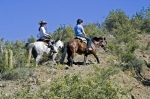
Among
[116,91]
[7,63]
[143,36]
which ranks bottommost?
[116,91]

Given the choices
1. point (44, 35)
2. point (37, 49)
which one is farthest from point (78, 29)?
point (37, 49)

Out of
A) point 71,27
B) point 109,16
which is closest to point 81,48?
point 71,27

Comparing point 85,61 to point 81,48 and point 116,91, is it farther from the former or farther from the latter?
point 116,91

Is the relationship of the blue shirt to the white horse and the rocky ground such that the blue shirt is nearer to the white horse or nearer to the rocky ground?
the rocky ground

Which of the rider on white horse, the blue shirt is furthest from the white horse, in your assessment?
the blue shirt

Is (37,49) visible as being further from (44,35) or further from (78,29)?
(78,29)

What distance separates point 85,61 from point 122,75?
221cm

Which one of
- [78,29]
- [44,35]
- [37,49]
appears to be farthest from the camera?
[78,29]

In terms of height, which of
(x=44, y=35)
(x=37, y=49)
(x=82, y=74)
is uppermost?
(x=44, y=35)

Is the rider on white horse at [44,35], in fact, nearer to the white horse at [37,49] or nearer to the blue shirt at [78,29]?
the white horse at [37,49]

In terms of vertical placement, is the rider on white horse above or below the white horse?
above

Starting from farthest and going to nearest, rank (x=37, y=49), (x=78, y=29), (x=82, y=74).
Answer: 1. (x=78, y=29)
2. (x=37, y=49)
3. (x=82, y=74)

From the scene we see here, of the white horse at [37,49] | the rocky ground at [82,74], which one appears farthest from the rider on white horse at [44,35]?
the rocky ground at [82,74]

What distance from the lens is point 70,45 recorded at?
19094 millimetres
